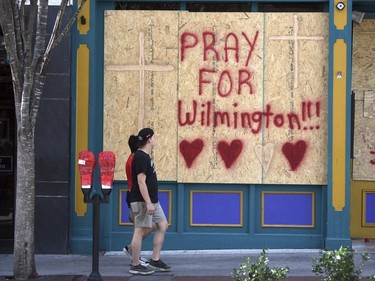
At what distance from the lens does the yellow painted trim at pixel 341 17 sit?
11.0 meters

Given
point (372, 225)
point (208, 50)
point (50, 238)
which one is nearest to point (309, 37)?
point (208, 50)

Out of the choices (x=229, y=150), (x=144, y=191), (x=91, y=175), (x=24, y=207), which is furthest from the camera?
(x=229, y=150)

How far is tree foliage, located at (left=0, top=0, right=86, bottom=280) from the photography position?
29.8ft

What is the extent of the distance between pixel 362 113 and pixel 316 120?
93 cm

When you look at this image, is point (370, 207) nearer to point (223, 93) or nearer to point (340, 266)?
point (223, 93)

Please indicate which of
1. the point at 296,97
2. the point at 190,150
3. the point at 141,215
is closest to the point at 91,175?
the point at 141,215

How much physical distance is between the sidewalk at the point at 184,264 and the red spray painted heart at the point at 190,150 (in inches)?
50.7

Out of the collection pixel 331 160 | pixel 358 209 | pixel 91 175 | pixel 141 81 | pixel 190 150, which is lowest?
pixel 358 209

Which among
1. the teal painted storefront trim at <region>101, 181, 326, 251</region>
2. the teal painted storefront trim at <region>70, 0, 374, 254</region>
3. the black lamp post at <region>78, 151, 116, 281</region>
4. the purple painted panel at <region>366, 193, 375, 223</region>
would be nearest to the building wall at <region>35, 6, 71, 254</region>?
the teal painted storefront trim at <region>70, 0, 374, 254</region>

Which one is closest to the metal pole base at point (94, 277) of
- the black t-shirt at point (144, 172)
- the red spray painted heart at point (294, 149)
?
the black t-shirt at point (144, 172)

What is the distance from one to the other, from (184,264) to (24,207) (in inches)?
94.2

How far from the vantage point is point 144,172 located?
950 centimetres

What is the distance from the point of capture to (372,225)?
11.7 meters

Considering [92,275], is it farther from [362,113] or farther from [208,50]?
[362,113]
